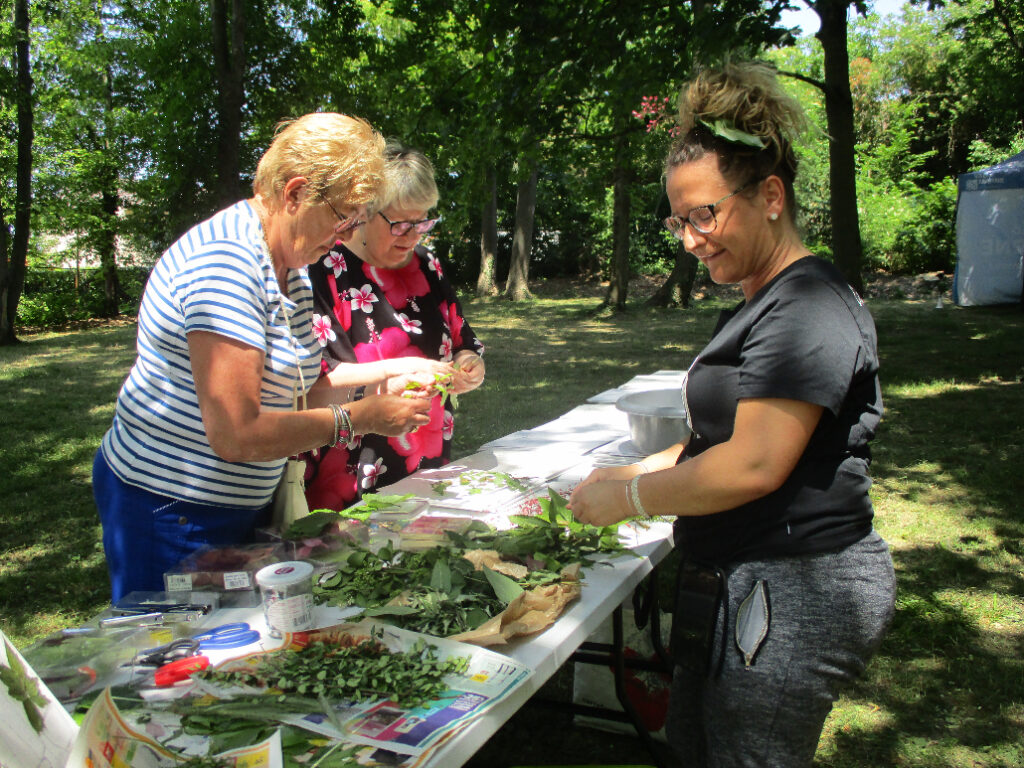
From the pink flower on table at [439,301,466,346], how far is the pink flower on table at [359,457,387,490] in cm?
59

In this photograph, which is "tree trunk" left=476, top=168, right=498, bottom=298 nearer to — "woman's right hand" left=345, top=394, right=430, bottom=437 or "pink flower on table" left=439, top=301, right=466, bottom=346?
"pink flower on table" left=439, top=301, right=466, bottom=346

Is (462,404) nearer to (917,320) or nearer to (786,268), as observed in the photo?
(786,268)

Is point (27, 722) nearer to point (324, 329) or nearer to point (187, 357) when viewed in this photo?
point (187, 357)

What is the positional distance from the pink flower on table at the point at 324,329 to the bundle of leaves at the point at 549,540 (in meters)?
0.92

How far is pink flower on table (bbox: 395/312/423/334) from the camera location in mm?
2736

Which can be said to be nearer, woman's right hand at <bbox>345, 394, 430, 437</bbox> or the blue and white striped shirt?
the blue and white striped shirt

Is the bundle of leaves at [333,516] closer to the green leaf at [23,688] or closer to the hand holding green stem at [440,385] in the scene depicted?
the hand holding green stem at [440,385]

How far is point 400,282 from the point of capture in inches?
109

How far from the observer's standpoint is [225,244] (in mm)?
1622

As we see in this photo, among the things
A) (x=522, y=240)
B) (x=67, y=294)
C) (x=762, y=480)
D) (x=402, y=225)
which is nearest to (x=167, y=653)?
(x=762, y=480)

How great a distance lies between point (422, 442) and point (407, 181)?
924mm

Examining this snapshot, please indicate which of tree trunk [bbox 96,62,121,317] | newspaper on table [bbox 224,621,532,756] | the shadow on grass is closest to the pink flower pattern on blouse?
newspaper on table [bbox 224,621,532,756]

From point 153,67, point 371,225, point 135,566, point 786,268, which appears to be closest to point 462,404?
point 371,225

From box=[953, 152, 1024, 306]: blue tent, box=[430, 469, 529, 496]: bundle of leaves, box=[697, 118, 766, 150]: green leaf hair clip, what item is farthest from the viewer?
box=[953, 152, 1024, 306]: blue tent
